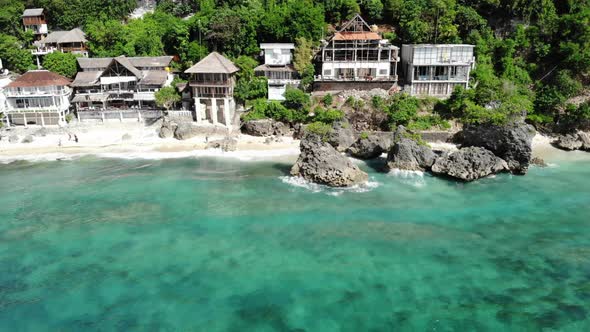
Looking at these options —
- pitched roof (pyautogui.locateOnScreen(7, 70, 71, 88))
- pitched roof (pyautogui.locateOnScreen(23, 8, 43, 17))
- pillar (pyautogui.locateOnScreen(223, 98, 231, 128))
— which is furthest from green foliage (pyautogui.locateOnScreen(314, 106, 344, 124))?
pitched roof (pyautogui.locateOnScreen(23, 8, 43, 17))

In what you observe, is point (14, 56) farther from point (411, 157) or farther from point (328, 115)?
point (411, 157)

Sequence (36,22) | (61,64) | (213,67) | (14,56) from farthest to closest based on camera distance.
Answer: (36,22), (14,56), (61,64), (213,67)

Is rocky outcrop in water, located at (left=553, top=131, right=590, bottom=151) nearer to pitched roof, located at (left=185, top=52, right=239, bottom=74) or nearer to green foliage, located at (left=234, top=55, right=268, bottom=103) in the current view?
green foliage, located at (left=234, top=55, right=268, bottom=103)

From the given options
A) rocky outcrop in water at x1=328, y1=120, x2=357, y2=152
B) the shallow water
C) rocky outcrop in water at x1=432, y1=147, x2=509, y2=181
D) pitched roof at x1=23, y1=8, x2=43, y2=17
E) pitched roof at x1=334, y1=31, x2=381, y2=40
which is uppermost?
pitched roof at x1=23, y1=8, x2=43, y2=17

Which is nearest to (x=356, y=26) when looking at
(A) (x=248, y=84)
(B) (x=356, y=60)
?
(B) (x=356, y=60)

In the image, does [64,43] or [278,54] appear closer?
[278,54]

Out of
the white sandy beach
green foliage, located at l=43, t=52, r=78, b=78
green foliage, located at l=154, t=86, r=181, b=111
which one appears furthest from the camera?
green foliage, located at l=43, t=52, r=78, b=78

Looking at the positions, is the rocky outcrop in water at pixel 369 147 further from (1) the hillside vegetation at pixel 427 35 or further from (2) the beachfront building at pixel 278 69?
(2) the beachfront building at pixel 278 69
